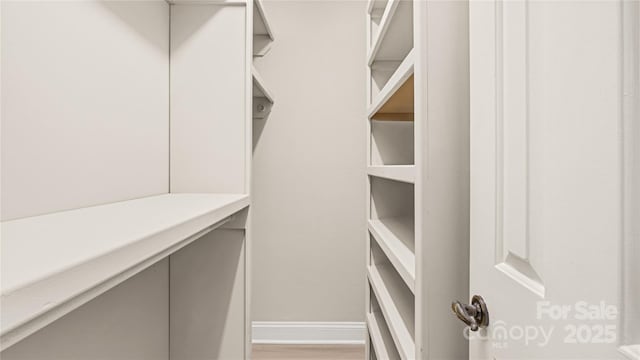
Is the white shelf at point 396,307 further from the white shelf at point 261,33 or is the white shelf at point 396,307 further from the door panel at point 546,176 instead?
the white shelf at point 261,33

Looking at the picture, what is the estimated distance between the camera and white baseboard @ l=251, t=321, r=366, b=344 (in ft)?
6.46

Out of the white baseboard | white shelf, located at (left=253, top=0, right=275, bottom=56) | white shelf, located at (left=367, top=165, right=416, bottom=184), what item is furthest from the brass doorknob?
the white baseboard

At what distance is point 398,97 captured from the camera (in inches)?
48.3

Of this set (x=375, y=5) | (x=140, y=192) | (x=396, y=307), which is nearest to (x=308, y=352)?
(x=396, y=307)

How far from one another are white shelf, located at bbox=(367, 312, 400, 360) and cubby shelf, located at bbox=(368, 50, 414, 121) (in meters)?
0.88

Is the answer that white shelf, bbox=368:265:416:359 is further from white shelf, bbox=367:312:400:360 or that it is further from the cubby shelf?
the cubby shelf

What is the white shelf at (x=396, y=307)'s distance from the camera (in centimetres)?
92

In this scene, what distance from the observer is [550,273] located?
1.39 ft

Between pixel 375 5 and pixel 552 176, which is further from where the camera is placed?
pixel 375 5

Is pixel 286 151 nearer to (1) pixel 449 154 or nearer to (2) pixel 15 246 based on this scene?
(1) pixel 449 154

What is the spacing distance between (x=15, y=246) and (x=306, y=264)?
1.68 meters

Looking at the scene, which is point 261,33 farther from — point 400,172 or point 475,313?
point 475,313

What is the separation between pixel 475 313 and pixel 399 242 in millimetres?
595

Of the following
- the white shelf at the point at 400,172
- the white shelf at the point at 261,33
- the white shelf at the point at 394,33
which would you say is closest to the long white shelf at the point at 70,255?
the white shelf at the point at 400,172
